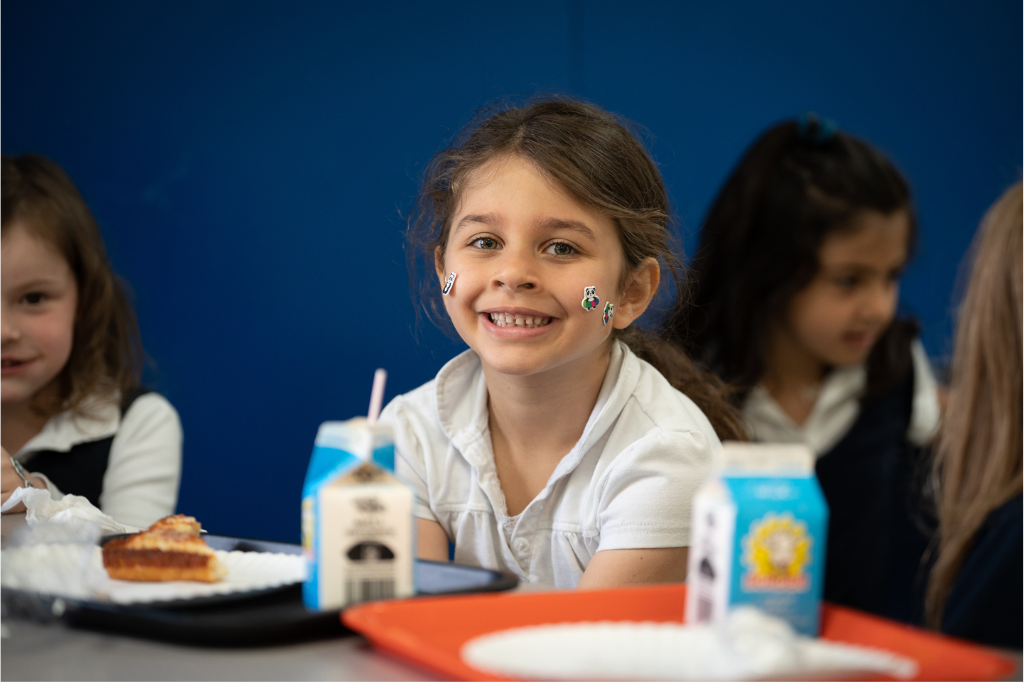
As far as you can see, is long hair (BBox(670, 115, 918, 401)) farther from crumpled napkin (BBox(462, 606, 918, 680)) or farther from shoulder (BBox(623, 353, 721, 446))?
crumpled napkin (BBox(462, 606, 918, 680))

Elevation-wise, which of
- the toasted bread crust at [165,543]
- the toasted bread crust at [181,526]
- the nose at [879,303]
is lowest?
the toasted bread crust at [165,543]

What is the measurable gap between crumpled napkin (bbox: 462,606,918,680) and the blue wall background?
197 cm

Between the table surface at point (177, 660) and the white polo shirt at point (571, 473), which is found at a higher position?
the white polo shirt at point (571, 473)

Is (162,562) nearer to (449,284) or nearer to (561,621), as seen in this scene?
(561,621)

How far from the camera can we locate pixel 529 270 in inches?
57.2

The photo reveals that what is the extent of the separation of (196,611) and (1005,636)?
73 cm

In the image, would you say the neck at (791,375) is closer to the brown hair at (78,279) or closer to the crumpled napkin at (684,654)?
the brown hair at (78,279)

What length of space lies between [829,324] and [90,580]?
2072 millimetres

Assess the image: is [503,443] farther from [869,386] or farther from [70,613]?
[869,386]

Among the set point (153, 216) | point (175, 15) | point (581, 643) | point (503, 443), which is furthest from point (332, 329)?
point (581, 643)

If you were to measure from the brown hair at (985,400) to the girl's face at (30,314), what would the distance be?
1.61 m

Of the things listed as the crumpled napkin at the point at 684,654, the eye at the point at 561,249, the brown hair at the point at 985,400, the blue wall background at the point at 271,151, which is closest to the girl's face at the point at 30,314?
the blue wall background at the point at 271,151

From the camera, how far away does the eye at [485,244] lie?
4.96 ft

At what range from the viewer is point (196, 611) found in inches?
33.6
